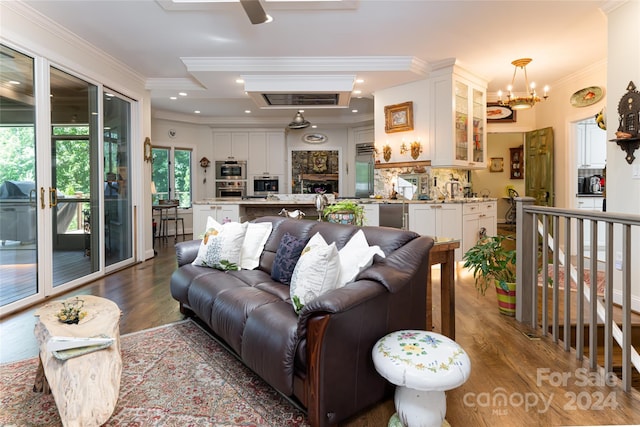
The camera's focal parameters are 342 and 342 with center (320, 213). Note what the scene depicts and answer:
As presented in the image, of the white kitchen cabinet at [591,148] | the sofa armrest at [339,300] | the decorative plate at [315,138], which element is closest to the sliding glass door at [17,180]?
the sofa armrest at [339,300]

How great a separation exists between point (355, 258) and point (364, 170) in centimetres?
656

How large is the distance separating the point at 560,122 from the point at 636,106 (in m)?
2.91

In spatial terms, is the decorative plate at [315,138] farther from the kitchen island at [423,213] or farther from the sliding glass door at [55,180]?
the sliding glass door at [55,180]

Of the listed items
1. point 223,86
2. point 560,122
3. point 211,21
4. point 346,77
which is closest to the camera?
point 211,21

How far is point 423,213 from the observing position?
4.75 meters

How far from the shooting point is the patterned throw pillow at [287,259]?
94.6 inches

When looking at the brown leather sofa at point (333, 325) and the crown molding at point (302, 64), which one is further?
the crown molding at point (302, 64)

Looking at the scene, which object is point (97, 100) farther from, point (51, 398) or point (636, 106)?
point (636, 106)

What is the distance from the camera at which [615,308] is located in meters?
3.18

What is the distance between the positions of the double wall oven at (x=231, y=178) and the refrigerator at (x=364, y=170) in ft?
9.14

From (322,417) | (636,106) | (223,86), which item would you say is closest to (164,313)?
(322,417)

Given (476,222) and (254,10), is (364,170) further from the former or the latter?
(254,10)

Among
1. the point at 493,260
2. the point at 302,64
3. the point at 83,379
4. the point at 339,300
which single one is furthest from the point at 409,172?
the point at 83,379

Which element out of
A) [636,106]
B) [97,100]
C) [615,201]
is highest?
[97,100]
